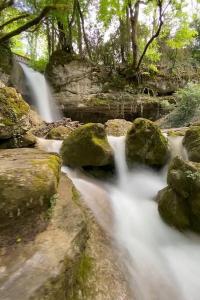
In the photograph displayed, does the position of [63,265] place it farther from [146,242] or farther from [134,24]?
[134,24]

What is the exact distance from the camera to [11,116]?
5.93m

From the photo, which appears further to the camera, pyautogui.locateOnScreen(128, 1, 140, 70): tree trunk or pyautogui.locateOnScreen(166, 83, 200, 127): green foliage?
pyautogui.locateOnScreen(128, 1, 140, 70): tree trunk

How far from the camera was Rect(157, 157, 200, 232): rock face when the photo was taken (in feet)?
14.4

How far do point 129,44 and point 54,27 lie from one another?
374 cm

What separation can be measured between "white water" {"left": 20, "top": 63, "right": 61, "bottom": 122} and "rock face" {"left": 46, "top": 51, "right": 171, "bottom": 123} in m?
0.33

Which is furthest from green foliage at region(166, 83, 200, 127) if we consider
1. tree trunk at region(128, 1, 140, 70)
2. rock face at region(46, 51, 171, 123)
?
tree trunk at region(128, 1, 140, 70)

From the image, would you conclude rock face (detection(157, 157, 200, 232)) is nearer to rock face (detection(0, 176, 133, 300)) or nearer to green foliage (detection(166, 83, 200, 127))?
rock face (detection(0, 176, 133, 300))

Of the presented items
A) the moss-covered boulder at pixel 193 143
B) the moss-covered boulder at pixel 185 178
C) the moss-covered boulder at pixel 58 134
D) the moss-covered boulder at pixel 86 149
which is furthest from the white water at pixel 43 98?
the moss-covered boulder at pixel 185 178

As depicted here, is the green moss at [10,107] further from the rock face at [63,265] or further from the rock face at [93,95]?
the rock face at [93,95]

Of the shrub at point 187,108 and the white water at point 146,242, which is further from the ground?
the shrub at point 187,108

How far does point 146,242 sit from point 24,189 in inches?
86.6

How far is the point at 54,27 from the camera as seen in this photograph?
14.3 m

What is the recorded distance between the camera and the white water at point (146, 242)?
11.2 feet

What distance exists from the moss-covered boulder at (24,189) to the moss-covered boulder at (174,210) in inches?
82.6
